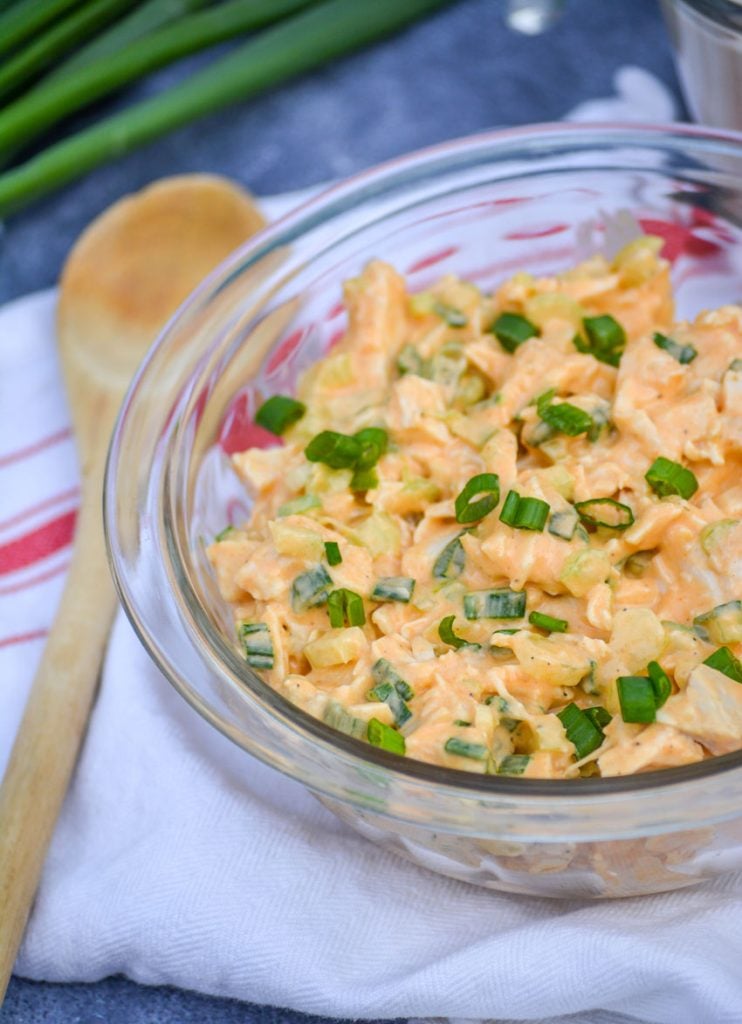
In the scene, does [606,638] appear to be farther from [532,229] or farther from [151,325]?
[151,325]

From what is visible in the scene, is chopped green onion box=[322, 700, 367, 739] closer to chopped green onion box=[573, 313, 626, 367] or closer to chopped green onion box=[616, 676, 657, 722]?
chopped green onion box=[616, 676, 657, 722]

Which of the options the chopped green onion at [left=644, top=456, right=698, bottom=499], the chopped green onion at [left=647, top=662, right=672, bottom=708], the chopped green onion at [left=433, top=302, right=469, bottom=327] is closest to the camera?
the chopped green onion at [left=647, top=662, right=672, bottom=708]

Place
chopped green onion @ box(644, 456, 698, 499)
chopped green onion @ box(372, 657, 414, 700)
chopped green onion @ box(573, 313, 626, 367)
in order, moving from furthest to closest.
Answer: chopped green onion @ box(573, 313, 626, 367)
chopped green onion @ box(644, 456, 698, 499)
chopped green onion @ box(372, 657, 414, 700)

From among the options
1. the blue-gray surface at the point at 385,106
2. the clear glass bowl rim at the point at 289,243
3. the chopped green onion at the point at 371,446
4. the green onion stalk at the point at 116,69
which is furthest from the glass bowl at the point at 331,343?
the green onion stalk at the point at 116,69

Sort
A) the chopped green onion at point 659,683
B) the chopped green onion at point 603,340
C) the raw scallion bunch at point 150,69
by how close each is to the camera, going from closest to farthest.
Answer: the chopped green onion at point 659,683 < the chopped green onion at point 603,340 < the raw scallion bunch at point 150,69

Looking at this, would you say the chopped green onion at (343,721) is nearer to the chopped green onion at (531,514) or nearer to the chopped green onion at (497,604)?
the chopped green onion at (497,604)

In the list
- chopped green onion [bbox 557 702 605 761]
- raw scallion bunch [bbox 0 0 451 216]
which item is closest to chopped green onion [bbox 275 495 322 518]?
chopped green onion [bbox 557 702 605 761]
